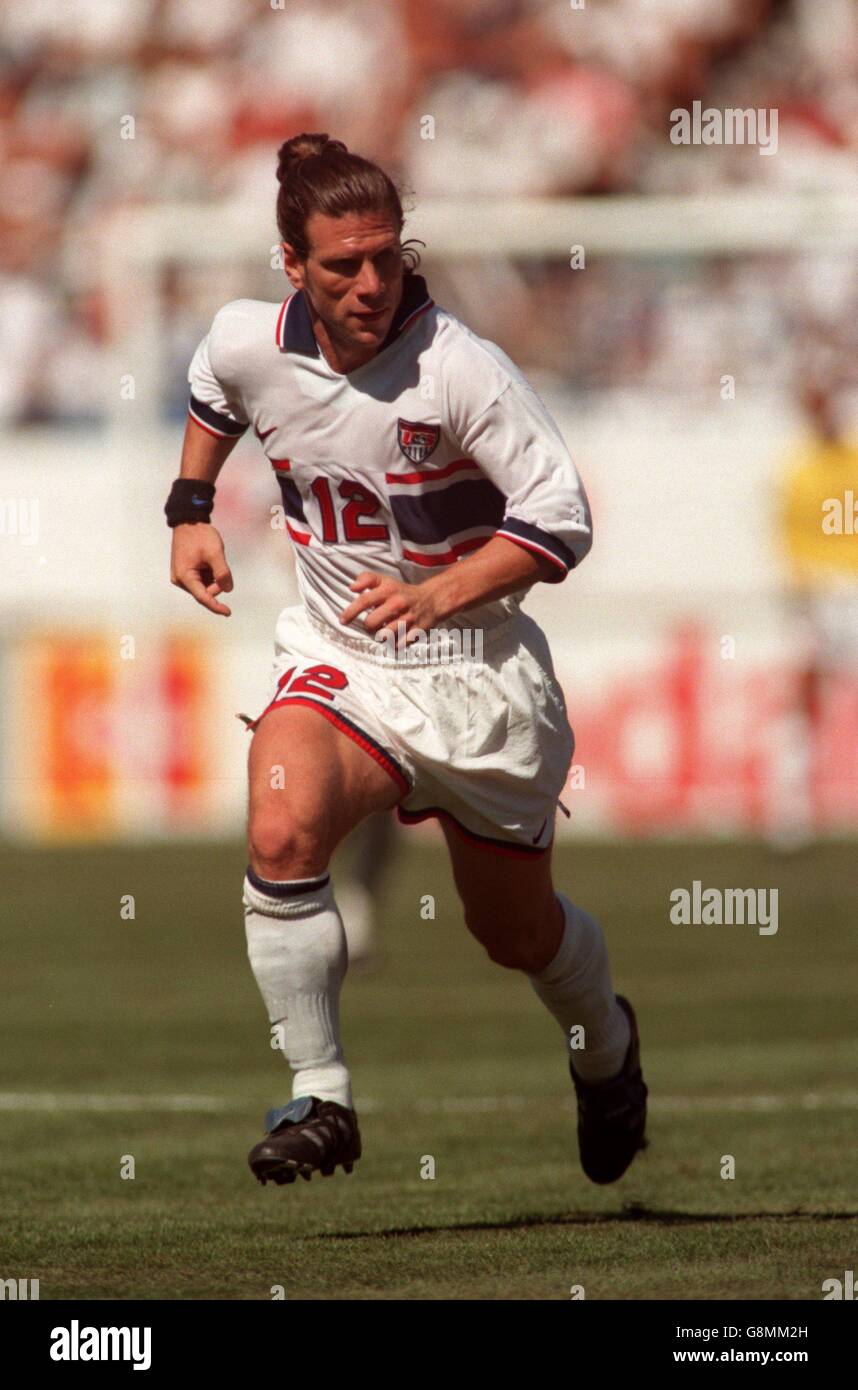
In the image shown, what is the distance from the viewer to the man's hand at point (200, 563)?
18.7 feet

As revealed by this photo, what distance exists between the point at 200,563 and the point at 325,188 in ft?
Result: 3.07

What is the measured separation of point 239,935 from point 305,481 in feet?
25.4

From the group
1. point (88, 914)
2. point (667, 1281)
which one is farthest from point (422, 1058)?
point (88, 914)

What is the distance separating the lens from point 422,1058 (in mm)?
9156

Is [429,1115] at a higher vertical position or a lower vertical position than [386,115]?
lower

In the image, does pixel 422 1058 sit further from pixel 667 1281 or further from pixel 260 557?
pixel 260 557

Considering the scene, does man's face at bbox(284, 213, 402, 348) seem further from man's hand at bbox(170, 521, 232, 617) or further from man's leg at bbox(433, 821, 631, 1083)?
man's leg at bbox(433, 821, 631, 1083)

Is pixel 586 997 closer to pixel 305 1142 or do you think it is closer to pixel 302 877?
pixel 302 877

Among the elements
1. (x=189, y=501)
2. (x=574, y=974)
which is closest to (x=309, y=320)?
(x=189, y=501)

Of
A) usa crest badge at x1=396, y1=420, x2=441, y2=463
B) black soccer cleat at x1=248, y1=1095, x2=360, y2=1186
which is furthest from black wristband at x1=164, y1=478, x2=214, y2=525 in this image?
black soccer cleat at x1=248, y1=1095, x2=360, y2=1186

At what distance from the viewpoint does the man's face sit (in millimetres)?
5312

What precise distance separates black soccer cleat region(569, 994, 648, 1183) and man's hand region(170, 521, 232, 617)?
5.19 feet

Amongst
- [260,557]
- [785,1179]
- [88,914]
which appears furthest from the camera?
[260,557]

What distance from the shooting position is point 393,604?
201 inches
